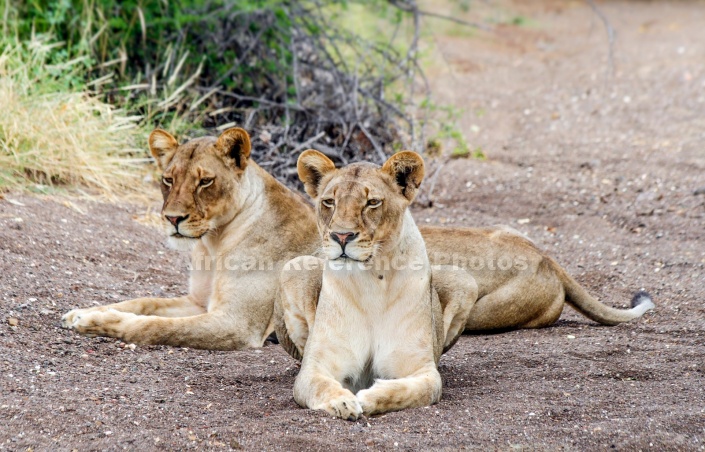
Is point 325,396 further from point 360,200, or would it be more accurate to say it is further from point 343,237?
point 360,200

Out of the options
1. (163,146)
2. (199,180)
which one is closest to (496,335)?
(199,180)

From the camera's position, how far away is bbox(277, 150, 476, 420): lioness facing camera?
423 centimetres

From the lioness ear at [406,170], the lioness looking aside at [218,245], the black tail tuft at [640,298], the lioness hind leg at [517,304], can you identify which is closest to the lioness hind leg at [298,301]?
the lioness looking aside at [218,245]

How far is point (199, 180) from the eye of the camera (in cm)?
537

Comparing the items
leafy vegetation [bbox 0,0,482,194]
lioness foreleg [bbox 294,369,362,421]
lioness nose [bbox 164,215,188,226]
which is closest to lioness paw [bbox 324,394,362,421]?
lioness foreleg [bbox 294,369,362,421]

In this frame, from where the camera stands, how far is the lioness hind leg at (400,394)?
162 inches

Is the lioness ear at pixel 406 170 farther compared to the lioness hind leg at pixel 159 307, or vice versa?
the lioness hind leg at pixel 159 307

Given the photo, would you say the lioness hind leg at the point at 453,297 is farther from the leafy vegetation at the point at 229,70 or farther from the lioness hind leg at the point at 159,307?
the leafy vegetation at the point at 229,70

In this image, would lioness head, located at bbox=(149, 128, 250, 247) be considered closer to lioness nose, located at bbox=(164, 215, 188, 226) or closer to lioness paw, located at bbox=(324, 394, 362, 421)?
lioness nose, located at bbox=(164, 215, 188, 226)

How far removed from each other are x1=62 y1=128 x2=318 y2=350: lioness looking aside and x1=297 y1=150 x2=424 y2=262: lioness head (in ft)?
3.15

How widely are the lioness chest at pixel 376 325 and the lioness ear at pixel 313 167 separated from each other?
1.42 feet

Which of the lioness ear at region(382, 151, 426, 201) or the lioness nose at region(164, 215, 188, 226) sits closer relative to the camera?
the lioness ear at region(382, 151, 426, 201)

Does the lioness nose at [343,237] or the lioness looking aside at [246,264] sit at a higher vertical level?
the lioness nose at [343,237]

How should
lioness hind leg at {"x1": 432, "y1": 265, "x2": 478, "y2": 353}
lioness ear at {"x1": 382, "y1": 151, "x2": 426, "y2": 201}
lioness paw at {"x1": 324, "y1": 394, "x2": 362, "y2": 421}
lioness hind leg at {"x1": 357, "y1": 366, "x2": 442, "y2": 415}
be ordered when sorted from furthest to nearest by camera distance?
lioness hind leg at {"x1": 432, "y1": 265, "x2": 478, "y2": 353}, lioness ear at {"x1": 382, "y1": 151, "x2": 426, "y2": 201}, lioness hind leg at {"x1": 357, "y1": 366, "x2": 442, "y2": 415}, lioness paw at {"x1": 324, "y1": 394, "x2": 362, "y2": 421}
